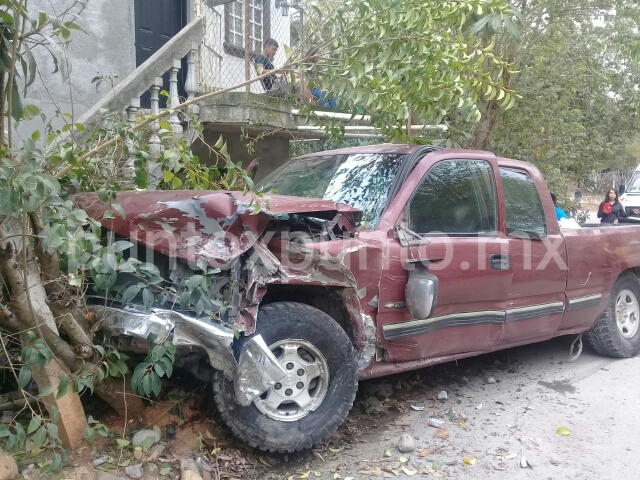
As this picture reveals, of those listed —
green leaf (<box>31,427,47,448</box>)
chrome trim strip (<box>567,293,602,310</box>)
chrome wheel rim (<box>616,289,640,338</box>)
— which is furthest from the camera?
chrome wheel rim (<box>616,289,640,338</box>)

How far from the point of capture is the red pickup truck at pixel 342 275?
2744 mm

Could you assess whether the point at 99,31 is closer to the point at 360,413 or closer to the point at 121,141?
the point at 121,141

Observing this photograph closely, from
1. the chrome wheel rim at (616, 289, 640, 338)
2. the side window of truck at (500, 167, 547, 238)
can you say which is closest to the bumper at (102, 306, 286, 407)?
the side window of truck at (500, 167, 547, 238)

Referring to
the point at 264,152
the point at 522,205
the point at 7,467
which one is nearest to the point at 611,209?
the point at 264,152

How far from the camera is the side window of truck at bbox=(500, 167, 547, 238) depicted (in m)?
4.09

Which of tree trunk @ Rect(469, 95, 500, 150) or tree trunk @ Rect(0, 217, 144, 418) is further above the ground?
tree trunk @ Rect(469, 95, 500, 150)

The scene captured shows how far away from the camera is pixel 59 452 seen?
2.66m

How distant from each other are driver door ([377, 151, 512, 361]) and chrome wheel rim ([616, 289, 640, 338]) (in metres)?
1.82

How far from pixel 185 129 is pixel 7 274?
A: 3316mm

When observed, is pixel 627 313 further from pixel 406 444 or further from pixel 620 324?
pixel 406 444

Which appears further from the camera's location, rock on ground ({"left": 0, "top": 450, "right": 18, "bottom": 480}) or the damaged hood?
the damaged hood

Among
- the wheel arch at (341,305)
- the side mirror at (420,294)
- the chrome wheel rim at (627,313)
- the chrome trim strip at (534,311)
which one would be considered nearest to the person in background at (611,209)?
the chrome wheel rim at (627,313)

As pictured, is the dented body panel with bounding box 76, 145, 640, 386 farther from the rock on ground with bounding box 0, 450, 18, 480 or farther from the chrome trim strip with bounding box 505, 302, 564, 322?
the rock on ground with bounding box 0, 450, 18, 480

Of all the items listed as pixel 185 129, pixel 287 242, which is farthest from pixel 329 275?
pixel 185 129
